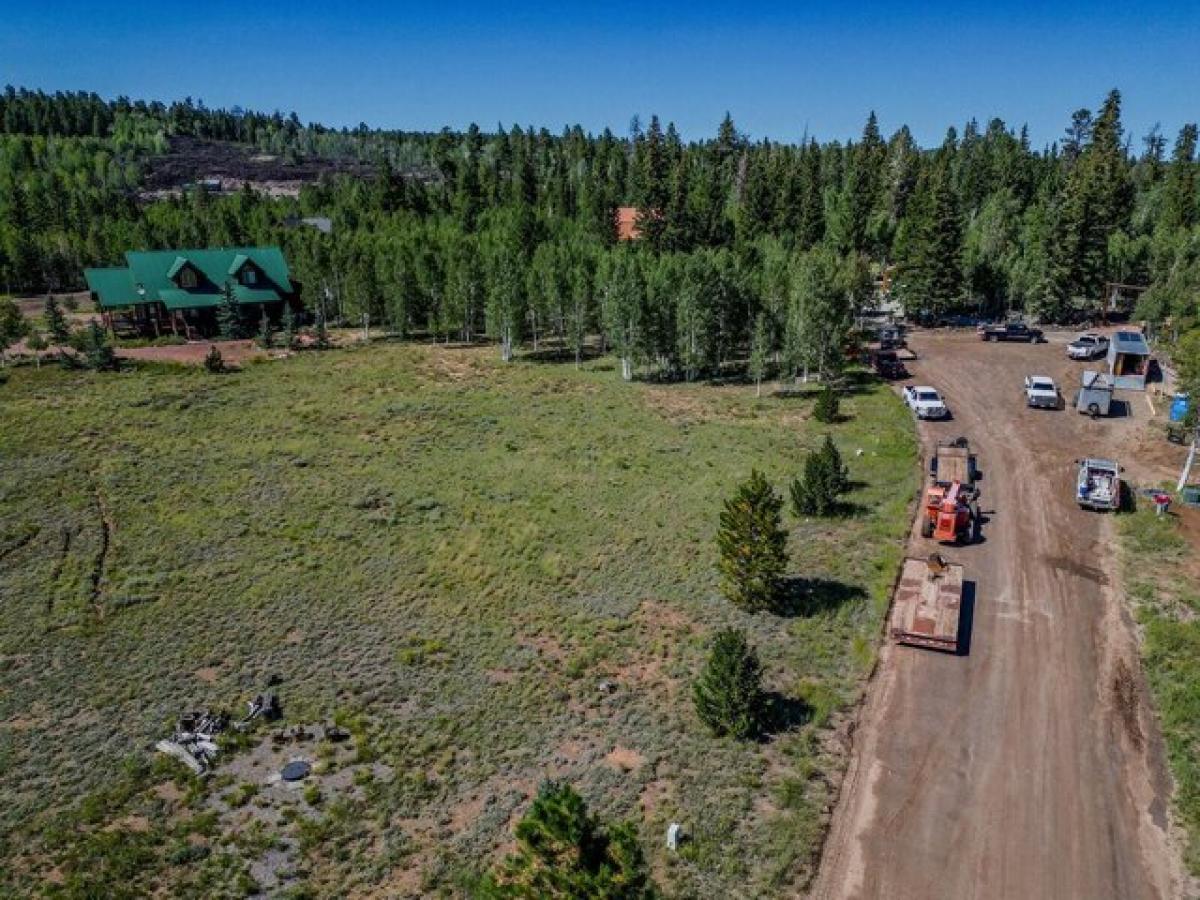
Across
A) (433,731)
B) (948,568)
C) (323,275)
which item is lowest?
(433,731)

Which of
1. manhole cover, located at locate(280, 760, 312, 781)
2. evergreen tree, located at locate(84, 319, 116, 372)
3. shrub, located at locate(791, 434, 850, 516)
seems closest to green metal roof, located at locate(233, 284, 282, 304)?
→ evergreen tree, located at locate(84, 319, 116, 372)

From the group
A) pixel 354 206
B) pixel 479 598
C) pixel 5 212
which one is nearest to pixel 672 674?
pixel 479 598

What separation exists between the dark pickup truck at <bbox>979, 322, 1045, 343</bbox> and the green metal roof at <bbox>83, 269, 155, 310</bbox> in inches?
3079

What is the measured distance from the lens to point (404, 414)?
54125 millimetres

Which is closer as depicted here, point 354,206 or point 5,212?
point 5,212

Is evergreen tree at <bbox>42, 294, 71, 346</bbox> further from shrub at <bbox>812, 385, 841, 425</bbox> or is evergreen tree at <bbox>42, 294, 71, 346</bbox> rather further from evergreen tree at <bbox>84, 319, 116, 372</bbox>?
shrub at <bbox>812, 385, 841, 425</bbox>

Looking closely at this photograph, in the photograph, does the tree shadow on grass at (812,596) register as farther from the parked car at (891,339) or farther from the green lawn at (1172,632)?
the parked car at (891,339)

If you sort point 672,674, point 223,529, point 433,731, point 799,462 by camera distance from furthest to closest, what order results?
point 799,462 → point 223,529 → point 672,674 → point 433,731

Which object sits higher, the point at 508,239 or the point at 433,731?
the point at 508,239

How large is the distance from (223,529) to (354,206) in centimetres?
10302

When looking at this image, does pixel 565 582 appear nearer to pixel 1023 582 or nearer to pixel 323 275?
pixel 1023 582

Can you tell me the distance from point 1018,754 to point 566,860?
14854 millimetres

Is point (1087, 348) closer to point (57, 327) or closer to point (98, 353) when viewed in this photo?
point (98, 353)

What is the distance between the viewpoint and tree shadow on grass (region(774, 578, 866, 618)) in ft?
88.5
